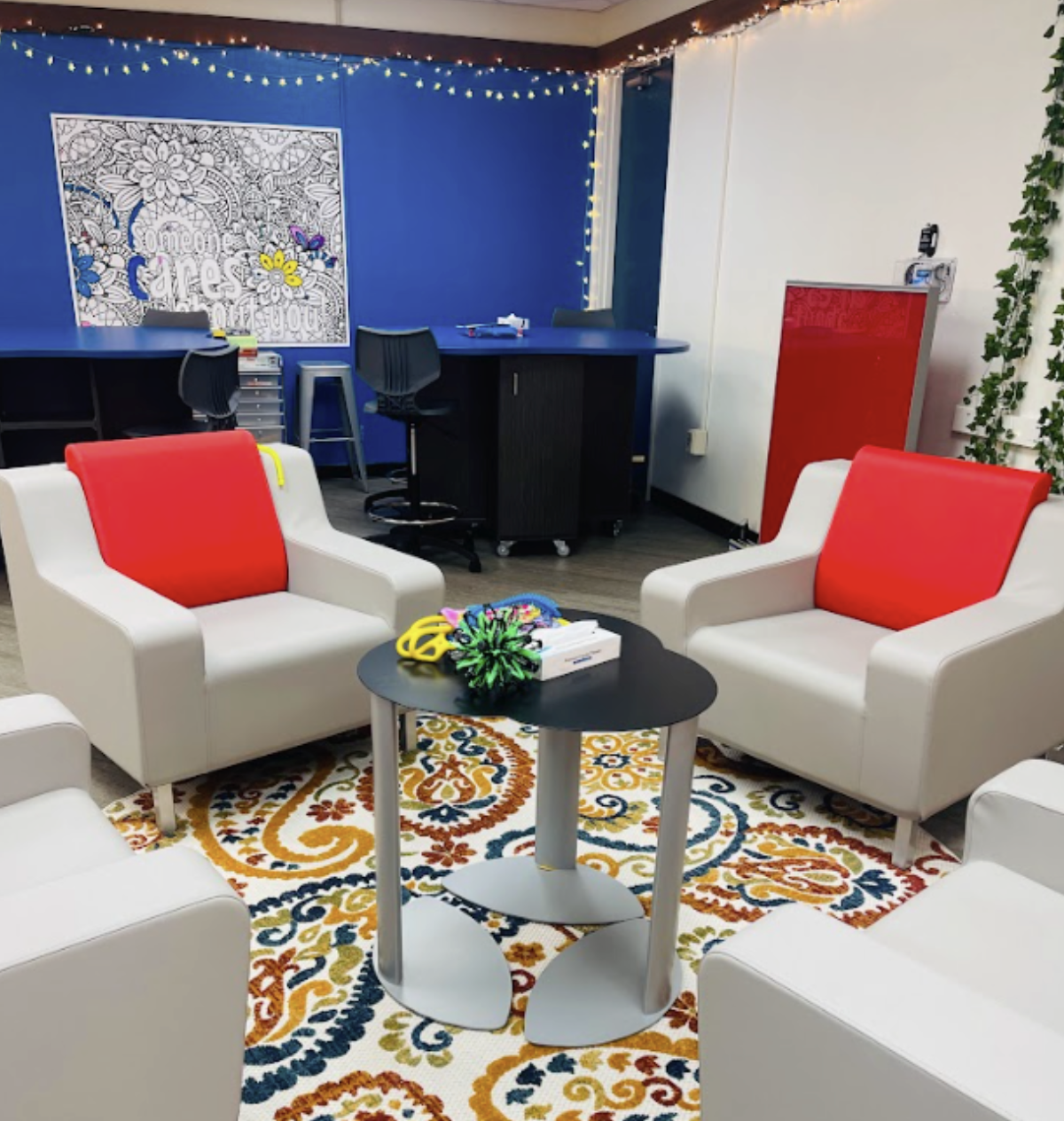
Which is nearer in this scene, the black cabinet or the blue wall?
the black cabinet

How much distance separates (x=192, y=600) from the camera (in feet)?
9.43

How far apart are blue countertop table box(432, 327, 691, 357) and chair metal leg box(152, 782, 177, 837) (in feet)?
8.04

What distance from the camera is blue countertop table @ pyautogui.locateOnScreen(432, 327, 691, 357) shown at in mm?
4406

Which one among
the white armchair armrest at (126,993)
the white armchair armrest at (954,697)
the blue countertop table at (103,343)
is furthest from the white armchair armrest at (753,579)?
the blue countertop table at (103,343)

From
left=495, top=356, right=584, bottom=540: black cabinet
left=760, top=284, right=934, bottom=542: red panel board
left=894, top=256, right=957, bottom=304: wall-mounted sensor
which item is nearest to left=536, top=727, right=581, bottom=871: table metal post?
left=760, top=284, right=934, bottom=542: red panel board

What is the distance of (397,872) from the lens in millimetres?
1925

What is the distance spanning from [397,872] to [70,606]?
1.16 meters

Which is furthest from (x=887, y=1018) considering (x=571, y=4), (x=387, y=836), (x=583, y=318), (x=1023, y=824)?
(x=571, y=4)

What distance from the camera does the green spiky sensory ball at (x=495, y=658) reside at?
187 centimetres

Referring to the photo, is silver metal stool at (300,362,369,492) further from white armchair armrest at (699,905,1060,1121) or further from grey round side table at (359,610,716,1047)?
white armchair armrest at (699,905,1060,1121)

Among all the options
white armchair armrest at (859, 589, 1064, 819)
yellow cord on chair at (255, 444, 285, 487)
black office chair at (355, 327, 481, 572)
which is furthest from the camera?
black office chair at (355, 327, 481, 572)

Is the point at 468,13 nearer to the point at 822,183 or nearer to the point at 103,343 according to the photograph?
the point at 822,183

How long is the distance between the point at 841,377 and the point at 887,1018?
3.12 m

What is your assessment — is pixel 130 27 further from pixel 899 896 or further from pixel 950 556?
pixel 899 896
